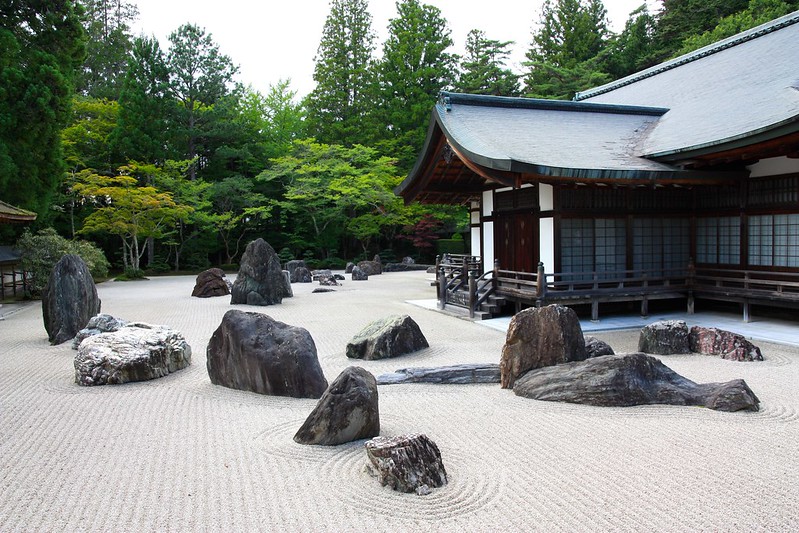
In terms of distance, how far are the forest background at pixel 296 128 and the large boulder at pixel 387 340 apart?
15.3 meters

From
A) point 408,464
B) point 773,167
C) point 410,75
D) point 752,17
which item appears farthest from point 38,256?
point 752,17

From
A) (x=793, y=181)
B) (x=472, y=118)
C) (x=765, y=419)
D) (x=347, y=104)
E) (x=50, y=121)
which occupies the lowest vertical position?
(x=765, y=419)

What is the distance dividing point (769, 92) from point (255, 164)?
24766 millimetres

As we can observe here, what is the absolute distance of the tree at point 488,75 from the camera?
31.6 m

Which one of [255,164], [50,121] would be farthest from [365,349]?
[255,164]

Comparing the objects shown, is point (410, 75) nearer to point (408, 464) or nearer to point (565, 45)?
point (565, 45)

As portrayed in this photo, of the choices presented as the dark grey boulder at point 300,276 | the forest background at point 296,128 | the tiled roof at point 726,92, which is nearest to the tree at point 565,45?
the forest background at point 296,128

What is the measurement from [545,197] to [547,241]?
903 millimetres

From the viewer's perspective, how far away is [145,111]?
26.8 metres

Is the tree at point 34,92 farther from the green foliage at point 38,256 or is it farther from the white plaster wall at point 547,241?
the white plaster wall at point 547,241

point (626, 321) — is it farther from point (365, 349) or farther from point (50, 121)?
point (50, 121)

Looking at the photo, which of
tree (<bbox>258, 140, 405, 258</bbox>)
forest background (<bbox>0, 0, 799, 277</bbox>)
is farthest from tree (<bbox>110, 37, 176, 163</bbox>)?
tree (<bbox>258, 140, 405, 258</bbox>)

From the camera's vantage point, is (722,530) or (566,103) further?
(566,103)

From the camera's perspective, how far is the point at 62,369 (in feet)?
24.1
